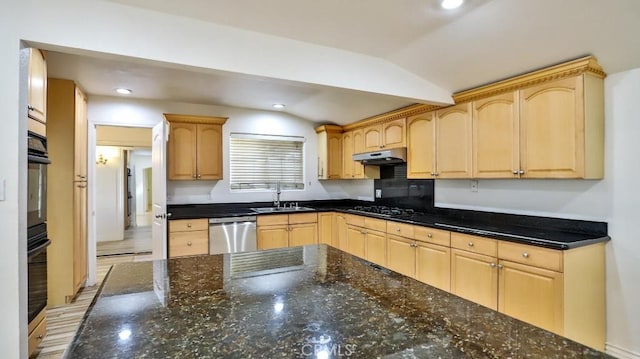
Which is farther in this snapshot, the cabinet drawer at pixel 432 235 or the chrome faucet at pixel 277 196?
the chrome faucet at pixel 277 196

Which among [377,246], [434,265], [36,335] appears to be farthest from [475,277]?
[36,335]

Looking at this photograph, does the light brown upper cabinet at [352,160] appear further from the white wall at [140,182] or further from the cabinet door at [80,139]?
the white wall at [140,182]

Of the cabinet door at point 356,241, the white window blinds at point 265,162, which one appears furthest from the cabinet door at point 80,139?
the cabinet door at point 356,241

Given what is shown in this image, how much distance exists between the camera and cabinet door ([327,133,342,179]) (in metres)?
5.14

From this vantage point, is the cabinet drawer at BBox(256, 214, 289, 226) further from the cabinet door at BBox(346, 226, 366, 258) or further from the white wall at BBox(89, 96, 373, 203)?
the cabinet door at BBox(346, 226, 366, 258)

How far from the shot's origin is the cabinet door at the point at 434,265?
9.60ft

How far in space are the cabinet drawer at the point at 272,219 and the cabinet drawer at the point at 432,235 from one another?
1.82 metres

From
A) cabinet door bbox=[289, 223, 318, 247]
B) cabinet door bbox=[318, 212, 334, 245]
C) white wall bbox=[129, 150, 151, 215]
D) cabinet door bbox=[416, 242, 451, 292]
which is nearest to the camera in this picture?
cabinet door bbox=[416, 242, 451, 292]

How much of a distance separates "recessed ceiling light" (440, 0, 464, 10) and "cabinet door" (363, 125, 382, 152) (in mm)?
2256

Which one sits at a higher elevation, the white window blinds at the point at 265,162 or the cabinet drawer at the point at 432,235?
the white window blinds at the point at 265,162

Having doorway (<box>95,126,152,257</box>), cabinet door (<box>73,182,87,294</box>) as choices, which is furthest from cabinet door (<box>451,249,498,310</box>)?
doorway (<box>95,126,152,257</box>)

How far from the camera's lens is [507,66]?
2.63m

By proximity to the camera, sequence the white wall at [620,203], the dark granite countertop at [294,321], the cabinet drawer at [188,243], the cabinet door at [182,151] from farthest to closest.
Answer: the cabinet door at [182,151]
the cabinet drawer at [188,243]
the white wall at [620,203]
the dark granite countertop at [294,321]

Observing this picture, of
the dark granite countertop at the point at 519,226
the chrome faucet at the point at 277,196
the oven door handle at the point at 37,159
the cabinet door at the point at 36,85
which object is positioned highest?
the cabinet door at the point at 36,85
